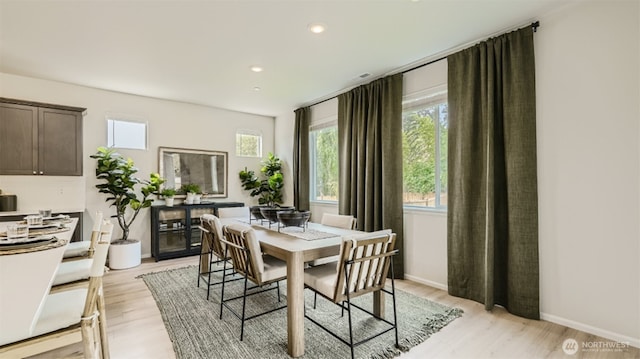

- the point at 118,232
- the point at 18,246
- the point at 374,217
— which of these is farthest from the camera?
the point at 118,232

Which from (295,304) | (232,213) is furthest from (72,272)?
(232,213)

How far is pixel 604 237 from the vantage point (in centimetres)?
234

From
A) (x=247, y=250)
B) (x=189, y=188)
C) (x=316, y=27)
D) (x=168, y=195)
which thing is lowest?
(x=247, y=250)

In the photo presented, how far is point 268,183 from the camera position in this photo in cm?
595

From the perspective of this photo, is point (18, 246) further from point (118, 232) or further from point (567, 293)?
point (567, 293)

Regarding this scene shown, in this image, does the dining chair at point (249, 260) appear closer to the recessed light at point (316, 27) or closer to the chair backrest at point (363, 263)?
the chair backrest at point (363, 263)

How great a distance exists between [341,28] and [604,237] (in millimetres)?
2758

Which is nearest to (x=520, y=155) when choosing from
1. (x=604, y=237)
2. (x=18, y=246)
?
(x=604, y=237)

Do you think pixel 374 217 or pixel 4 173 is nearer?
pixel 4 173

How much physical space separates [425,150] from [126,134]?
451 cm

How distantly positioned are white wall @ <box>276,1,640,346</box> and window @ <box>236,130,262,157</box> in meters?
4.81

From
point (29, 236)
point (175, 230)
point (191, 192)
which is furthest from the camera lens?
point (191, 192)

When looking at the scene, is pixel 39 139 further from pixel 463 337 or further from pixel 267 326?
pixel 463 337

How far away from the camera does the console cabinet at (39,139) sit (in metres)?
3.66
